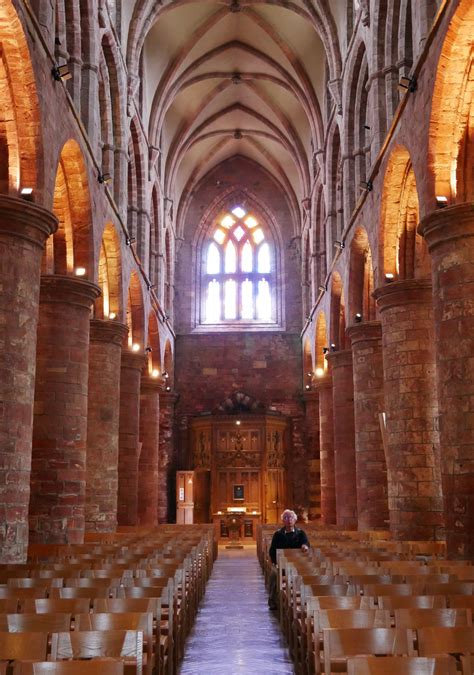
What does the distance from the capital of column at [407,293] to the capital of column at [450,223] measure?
388 cm

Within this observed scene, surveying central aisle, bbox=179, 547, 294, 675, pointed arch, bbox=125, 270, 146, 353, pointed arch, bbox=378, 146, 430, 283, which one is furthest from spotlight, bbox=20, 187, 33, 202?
pointed arch, bbox=125, 270, 146, 353

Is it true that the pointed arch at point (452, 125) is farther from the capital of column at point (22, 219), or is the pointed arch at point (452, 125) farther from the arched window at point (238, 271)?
the arched window at point (238, 271)

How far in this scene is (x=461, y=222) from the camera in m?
12.0

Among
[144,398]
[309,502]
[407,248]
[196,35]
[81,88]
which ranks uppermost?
[196,35]

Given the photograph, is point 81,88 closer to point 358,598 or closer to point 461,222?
point 461,222

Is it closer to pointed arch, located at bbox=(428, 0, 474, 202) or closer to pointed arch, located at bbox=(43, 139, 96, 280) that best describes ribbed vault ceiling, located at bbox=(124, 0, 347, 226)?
pointed arch, located at bbox=(43, 139, 96, 280)

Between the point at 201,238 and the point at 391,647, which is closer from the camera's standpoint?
the point at 391,647

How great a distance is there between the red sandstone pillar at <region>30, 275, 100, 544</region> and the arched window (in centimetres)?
2271

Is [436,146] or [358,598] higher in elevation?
[436,146]

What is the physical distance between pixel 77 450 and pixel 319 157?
17000 mm

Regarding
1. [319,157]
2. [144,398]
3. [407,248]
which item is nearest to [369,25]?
[407,248]

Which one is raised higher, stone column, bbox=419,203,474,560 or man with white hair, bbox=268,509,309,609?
stone column, bbox=419,203,474,560

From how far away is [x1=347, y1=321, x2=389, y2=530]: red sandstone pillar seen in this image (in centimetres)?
1952

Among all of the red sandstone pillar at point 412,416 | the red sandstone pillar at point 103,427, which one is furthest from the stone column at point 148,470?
the red sandstone pillar at point 412,416
